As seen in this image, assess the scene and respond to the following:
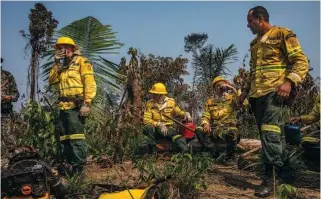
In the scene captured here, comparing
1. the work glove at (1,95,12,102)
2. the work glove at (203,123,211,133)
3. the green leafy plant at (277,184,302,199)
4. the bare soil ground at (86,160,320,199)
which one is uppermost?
the work glove at (1,95,12,102)

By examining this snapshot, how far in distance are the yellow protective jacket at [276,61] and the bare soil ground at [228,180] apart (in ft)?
3.54

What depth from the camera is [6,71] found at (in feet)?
23.0

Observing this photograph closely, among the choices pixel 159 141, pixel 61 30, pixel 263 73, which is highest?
pixel 61 30

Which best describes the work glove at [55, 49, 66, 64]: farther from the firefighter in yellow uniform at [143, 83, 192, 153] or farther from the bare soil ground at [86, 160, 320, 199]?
the firefighter in yellow uniform at [143, 83, 192, 153]

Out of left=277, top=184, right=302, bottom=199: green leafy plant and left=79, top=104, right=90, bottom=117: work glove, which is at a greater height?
left=79, top=104, right=90, bottom=117: work glove

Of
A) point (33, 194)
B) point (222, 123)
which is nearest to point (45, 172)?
→ point (33, 194)

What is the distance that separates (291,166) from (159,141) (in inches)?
134

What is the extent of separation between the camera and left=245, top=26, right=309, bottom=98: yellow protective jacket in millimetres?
4422

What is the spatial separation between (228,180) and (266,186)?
3.06 feet

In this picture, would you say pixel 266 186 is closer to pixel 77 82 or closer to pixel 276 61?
pixel 276 61

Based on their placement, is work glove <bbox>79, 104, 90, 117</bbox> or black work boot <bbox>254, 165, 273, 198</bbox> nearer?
black work boot <bbox>254, 165, 273, 198</bbox>

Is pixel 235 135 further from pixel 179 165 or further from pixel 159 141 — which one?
pixel 179 165

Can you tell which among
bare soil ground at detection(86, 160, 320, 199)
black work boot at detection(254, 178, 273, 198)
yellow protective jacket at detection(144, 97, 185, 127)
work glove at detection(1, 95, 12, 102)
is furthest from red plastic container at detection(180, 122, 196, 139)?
black work boot at detection(254, 178, 273, 198)

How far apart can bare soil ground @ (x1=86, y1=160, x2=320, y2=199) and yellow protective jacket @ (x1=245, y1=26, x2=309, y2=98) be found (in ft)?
3.54
